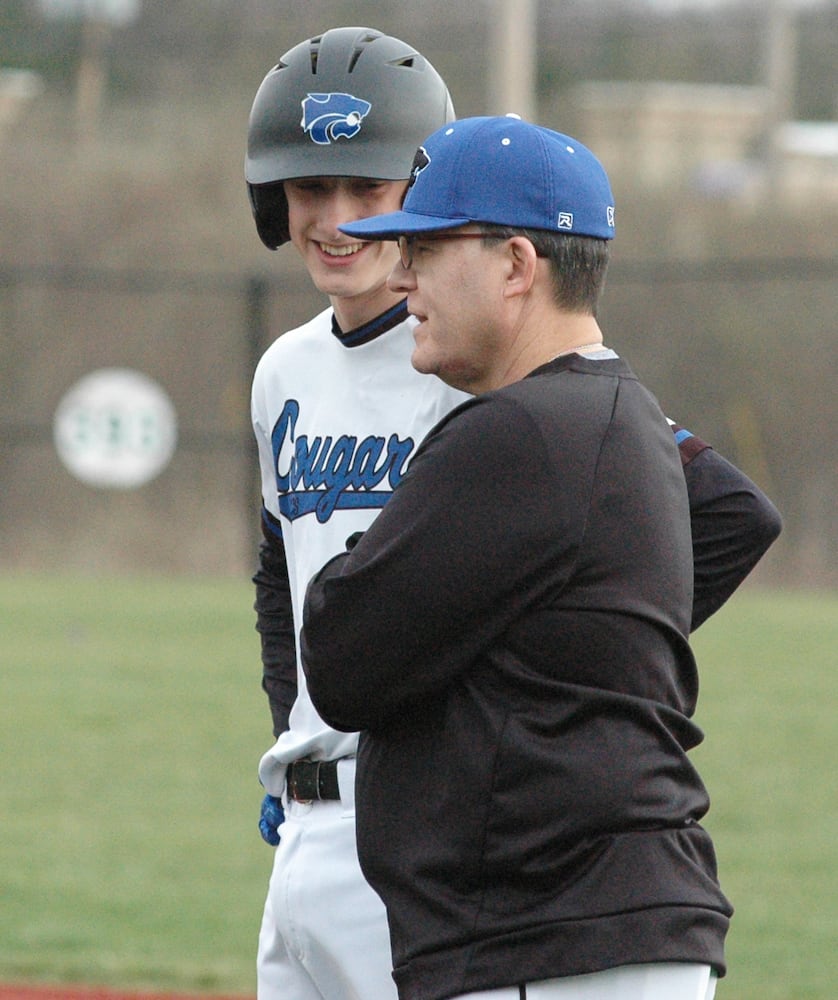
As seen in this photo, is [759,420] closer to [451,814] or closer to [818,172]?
[818,172]

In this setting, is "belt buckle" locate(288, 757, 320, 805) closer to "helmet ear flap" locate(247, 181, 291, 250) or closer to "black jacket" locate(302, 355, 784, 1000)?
"black jacket" locate(302, 355, 784, 1000)

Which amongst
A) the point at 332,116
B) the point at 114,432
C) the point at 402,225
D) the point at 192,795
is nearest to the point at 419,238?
the point at 402,225

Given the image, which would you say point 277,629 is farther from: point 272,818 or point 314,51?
point 314,51

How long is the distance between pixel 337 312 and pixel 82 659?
9.11m

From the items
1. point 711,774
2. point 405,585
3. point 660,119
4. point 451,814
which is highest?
point 405,585

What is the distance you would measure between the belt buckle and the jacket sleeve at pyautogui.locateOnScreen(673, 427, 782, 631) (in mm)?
712

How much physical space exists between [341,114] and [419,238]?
835 mm

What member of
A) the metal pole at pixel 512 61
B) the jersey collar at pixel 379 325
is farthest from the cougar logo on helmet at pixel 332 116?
the metal pole at pixel 512 61

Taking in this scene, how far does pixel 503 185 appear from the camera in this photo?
2240mm

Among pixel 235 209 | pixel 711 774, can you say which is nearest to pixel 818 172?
pixel 235 209

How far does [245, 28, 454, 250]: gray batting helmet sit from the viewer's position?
3.00 m

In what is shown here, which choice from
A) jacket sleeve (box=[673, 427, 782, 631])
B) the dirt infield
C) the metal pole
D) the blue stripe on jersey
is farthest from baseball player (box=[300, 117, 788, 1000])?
the metal pole

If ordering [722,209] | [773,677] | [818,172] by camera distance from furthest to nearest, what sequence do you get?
[818,172] → [722,209] → [773,677]

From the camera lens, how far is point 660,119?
39938mm
